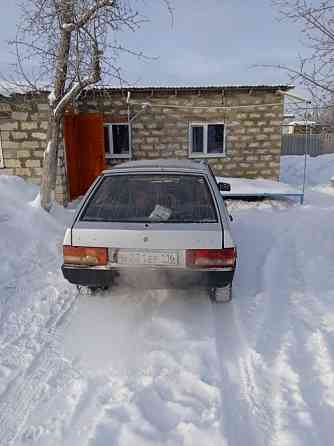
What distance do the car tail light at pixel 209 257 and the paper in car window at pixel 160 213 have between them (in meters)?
0.45

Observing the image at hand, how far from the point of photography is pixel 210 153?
35.0ft

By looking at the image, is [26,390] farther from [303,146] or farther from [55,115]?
[303,146]

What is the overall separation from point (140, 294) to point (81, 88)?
3878mm

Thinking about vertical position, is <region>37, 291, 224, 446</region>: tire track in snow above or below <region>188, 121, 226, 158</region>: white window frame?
below

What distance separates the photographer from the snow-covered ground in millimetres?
1842

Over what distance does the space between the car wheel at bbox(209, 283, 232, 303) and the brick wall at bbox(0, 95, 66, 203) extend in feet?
18.7

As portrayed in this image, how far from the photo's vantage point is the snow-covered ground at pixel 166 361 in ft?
6.04

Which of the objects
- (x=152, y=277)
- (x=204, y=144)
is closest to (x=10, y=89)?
(x=204, y=144)

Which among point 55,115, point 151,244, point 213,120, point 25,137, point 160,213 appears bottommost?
point 151,244

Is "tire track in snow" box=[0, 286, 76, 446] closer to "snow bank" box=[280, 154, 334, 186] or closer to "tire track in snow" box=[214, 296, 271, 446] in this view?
"tire track in snow" box=[214, 296, 271, 446]

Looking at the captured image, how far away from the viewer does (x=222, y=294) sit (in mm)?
3174

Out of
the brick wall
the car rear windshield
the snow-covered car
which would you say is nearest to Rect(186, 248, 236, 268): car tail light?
the snow-covered car

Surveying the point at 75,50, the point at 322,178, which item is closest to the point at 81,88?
the point at 75,50

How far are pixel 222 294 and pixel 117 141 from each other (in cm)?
848
